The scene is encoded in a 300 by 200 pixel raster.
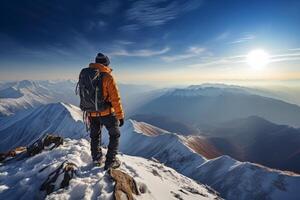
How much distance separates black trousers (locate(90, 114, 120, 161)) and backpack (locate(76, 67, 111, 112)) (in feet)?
2.13

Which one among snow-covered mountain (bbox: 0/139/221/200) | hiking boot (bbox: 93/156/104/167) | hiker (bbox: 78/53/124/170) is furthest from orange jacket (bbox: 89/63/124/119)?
hiking boot (bbox: 93/156/104/167)

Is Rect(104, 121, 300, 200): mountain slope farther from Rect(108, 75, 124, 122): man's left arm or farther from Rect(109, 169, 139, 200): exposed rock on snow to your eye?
Rect(108, 75, 124, 122): man's left arm

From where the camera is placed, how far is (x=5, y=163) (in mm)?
14883

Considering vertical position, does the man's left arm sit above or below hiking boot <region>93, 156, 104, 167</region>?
above

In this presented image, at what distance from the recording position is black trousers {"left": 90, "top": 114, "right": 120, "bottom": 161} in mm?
11273

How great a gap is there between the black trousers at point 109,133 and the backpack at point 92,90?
2.13ft

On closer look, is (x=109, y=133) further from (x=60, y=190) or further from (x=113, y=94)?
(x=60, y=190)

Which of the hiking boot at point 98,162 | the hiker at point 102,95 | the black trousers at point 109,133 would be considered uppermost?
the hiker at point 102,95

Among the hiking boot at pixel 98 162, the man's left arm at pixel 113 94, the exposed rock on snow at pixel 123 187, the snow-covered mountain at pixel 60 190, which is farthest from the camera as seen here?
the hiking boot at pixel 98 162

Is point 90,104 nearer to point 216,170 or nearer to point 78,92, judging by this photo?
point 78,92

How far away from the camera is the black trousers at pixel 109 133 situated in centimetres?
1127

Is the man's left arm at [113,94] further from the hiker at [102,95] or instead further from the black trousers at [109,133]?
the black trousers at [109,133]

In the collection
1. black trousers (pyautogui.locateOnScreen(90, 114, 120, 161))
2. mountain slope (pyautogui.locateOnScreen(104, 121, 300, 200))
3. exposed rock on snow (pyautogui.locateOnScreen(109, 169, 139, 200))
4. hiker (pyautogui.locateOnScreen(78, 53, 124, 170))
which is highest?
hiker (pyautogui.locateOnScreen(78, 53, 124, 170))

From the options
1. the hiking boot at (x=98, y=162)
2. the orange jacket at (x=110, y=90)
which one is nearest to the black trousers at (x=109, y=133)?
the hiking boot at (x=98, y=162)
